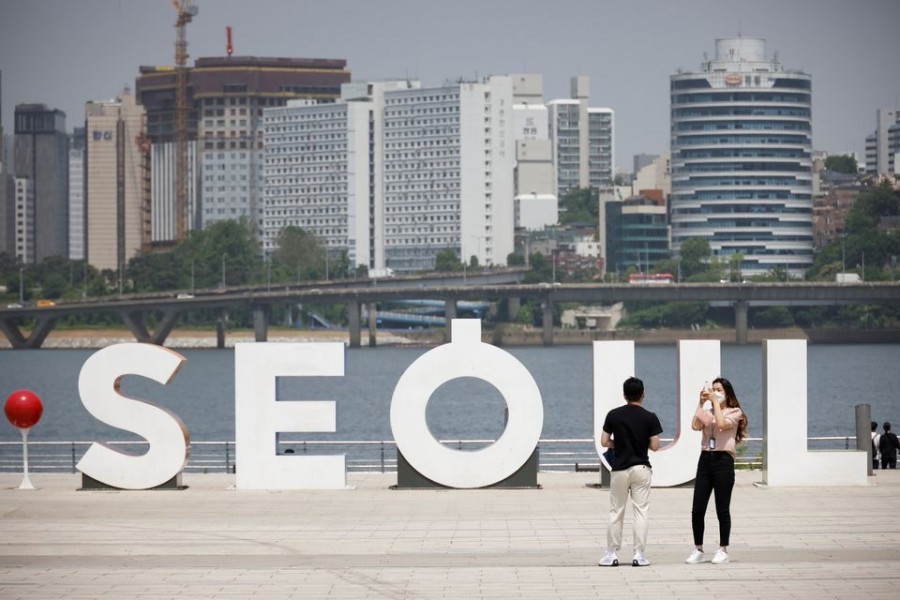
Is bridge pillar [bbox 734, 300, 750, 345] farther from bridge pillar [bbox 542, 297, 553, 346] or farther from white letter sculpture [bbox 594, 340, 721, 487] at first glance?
white letter sculpture [bbox 594, 340, 721, 487]

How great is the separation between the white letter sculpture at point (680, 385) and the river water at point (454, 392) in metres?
41.5

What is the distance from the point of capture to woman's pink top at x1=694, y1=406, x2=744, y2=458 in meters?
22.3

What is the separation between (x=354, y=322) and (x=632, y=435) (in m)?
172

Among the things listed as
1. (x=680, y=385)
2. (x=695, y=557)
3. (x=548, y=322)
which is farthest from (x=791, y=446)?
(x=548, y=322)

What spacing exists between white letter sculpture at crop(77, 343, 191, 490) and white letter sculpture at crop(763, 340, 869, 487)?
33.4 ft

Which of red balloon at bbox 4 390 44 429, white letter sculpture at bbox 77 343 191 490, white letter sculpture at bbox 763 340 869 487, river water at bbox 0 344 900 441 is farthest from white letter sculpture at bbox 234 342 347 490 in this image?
river water at bbox 0 344 900 441

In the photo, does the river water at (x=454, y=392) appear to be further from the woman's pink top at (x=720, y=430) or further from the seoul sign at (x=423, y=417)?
the woman's pink top at (x=720, y=430)

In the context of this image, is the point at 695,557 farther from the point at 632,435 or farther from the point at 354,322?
the point at 354,322

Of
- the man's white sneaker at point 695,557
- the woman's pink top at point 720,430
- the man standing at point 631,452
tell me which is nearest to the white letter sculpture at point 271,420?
the man standing at point 631,452

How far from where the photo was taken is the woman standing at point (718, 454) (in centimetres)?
2238

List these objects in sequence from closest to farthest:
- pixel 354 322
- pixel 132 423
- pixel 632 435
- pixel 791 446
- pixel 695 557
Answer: pixel 632 435 < pixel 695 557 < pixel 791 446 < pixel 132 423 < pixel 354 322

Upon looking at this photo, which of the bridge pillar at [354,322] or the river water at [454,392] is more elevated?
the bridge pillar at [354,322]

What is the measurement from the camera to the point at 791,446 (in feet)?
104

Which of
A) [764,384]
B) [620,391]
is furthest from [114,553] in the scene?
[764,384]
